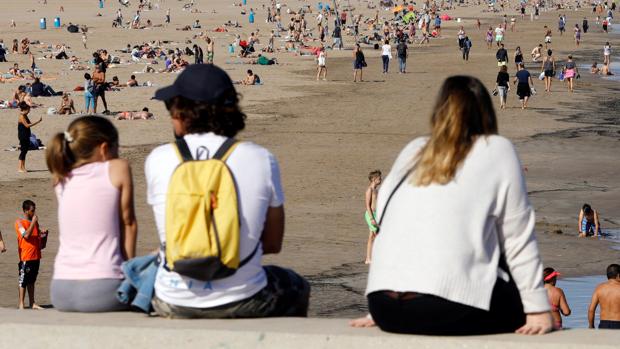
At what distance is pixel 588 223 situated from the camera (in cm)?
1869

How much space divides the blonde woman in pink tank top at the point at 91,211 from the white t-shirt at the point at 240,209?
42cm

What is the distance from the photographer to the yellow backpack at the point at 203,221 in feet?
16.6

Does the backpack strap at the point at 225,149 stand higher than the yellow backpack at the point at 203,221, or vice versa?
the backpack strap at the point at 225,149

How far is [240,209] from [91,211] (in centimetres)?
90

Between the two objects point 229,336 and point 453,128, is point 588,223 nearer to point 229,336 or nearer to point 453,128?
point 453,128

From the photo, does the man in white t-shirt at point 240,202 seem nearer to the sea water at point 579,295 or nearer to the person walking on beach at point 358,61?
the sea water at point 579,295

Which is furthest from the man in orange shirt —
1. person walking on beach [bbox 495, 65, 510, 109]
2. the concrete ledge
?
person walking on beach [bbox 495, 65, 510, 109]

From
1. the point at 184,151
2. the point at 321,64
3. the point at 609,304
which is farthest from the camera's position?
the point at 321,64

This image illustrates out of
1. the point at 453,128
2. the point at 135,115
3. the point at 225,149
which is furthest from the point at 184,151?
the point at 135,115

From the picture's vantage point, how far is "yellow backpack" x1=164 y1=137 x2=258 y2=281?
5.05 metres

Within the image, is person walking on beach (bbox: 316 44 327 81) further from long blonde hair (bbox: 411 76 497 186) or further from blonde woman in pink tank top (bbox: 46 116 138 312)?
long blonde hair (bbox: 411 76 497 186)

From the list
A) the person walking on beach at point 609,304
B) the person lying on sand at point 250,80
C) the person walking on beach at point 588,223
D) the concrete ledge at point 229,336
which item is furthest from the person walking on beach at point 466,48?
the concrete ledge at point 229,336

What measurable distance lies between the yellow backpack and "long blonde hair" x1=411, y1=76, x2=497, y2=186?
0.79 meters

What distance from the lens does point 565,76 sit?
139 feet
